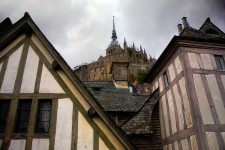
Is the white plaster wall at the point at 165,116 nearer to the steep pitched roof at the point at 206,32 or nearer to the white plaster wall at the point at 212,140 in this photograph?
the white plaster wall at the point at 212,140

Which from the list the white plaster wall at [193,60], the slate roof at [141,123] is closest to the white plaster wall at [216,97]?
the white plaster wall at [193,60]

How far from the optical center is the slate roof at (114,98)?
11.0 m

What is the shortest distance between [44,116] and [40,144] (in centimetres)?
77

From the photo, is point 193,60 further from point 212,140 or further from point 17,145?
point 17,145

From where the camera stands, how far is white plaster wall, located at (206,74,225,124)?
7919 millimetres

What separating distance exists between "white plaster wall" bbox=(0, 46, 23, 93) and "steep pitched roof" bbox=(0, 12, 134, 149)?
418 mm

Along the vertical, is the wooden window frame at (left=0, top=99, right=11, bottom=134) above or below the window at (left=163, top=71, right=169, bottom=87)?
below

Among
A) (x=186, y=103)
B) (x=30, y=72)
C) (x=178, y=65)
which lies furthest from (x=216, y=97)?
(x=30, y=72)

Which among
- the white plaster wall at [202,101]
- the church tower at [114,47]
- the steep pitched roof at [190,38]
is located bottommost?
the white plaster wall at [202,101]

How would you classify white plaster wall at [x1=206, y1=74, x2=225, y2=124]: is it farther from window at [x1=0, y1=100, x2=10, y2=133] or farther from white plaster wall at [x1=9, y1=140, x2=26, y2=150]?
window at [x1=0, y1=100, x2=10, y2=133]

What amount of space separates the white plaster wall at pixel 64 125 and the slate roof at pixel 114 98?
5.14 m

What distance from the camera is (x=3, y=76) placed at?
5.87m

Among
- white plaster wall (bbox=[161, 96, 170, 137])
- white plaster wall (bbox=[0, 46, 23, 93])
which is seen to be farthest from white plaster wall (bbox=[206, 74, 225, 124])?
white plaster wall (bbox=[0, 46, 23, 93])

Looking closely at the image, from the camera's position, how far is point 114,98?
12.1m
